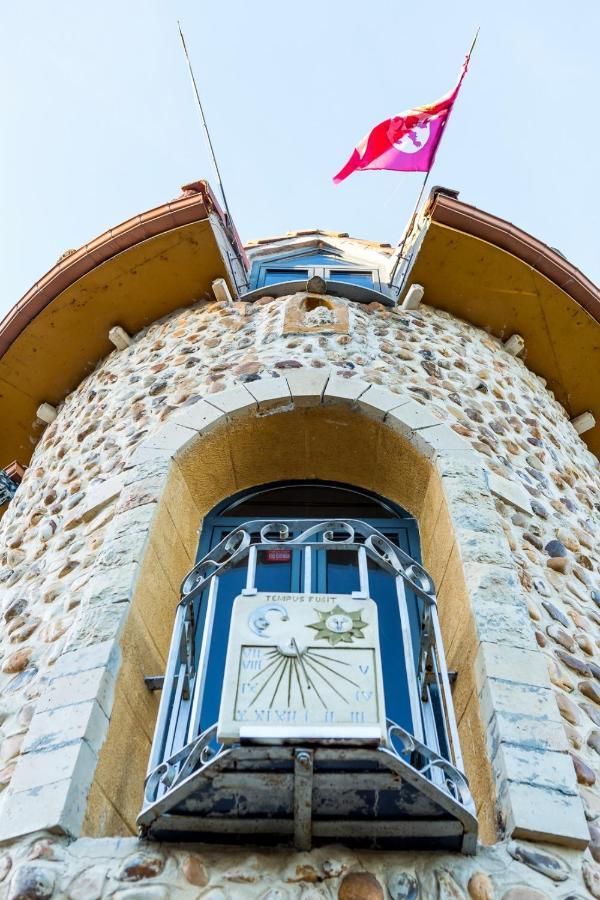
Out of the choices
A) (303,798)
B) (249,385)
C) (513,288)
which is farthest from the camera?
(513,288)

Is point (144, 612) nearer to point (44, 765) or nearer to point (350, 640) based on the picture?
point (44, 765)

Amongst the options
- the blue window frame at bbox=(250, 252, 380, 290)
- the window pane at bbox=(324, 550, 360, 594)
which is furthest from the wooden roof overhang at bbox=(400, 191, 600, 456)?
the window pane at bbox=(324, 550, 360, 594)

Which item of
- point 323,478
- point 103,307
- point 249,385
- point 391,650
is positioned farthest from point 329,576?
point 103,307

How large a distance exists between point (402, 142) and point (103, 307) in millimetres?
3234

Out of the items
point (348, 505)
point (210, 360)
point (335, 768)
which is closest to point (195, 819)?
point (335, 768)

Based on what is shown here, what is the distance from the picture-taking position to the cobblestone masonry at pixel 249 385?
2.81 meters

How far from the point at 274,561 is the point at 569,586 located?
1.50 meters

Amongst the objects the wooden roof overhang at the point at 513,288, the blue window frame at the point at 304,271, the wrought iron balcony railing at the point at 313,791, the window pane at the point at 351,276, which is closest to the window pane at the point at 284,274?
the blue window frame at the point at 304,271

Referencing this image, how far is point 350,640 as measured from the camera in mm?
3004

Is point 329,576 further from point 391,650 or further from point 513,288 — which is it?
point 513,288

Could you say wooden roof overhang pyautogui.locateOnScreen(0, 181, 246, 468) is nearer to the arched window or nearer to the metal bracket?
the arched window

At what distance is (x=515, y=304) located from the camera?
684 cm

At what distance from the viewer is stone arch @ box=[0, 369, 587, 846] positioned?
10.3ft

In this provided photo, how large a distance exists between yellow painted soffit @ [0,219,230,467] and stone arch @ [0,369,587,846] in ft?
6.27
